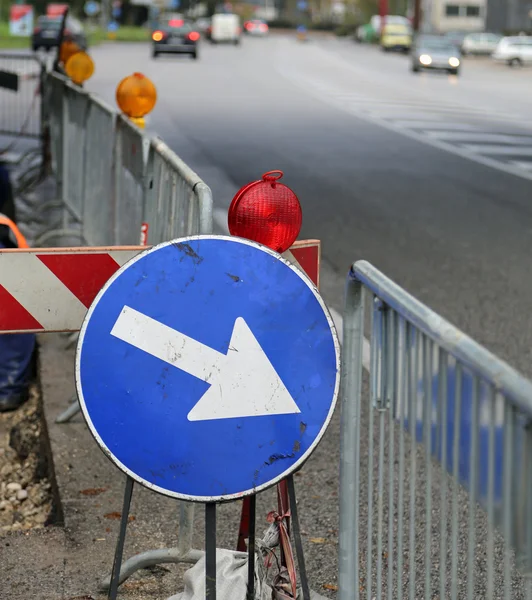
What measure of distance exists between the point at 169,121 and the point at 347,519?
2012 centimetres

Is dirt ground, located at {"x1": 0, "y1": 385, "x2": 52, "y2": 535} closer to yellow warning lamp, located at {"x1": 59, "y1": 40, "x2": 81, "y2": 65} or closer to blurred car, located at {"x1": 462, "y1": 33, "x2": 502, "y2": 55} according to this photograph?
yellow warning lamp, located at {"x1": 59, "y1": 40, "x2": 81, "y2": 65}

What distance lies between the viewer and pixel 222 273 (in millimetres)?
3209

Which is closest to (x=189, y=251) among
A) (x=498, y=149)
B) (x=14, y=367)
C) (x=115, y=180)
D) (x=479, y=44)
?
(x=14, y=367)

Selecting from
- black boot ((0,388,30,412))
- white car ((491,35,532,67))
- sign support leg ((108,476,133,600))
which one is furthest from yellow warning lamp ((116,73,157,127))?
white car ((491,35,532,67))

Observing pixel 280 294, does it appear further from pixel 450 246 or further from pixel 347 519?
pixel 450 246

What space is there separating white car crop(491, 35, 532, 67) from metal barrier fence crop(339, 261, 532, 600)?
56.5 metres

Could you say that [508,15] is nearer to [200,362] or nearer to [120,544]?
[120,544]

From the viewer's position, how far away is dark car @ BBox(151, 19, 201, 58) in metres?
57.7

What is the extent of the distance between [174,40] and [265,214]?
55.6 m

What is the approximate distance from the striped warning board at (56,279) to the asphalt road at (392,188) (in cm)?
94

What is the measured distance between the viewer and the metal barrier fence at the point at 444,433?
2160mm

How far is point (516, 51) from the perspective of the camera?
5769 cm

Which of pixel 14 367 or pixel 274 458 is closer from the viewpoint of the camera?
pixel 274 458

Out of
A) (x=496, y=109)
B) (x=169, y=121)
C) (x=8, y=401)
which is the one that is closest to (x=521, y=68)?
(x=496, y=109)
